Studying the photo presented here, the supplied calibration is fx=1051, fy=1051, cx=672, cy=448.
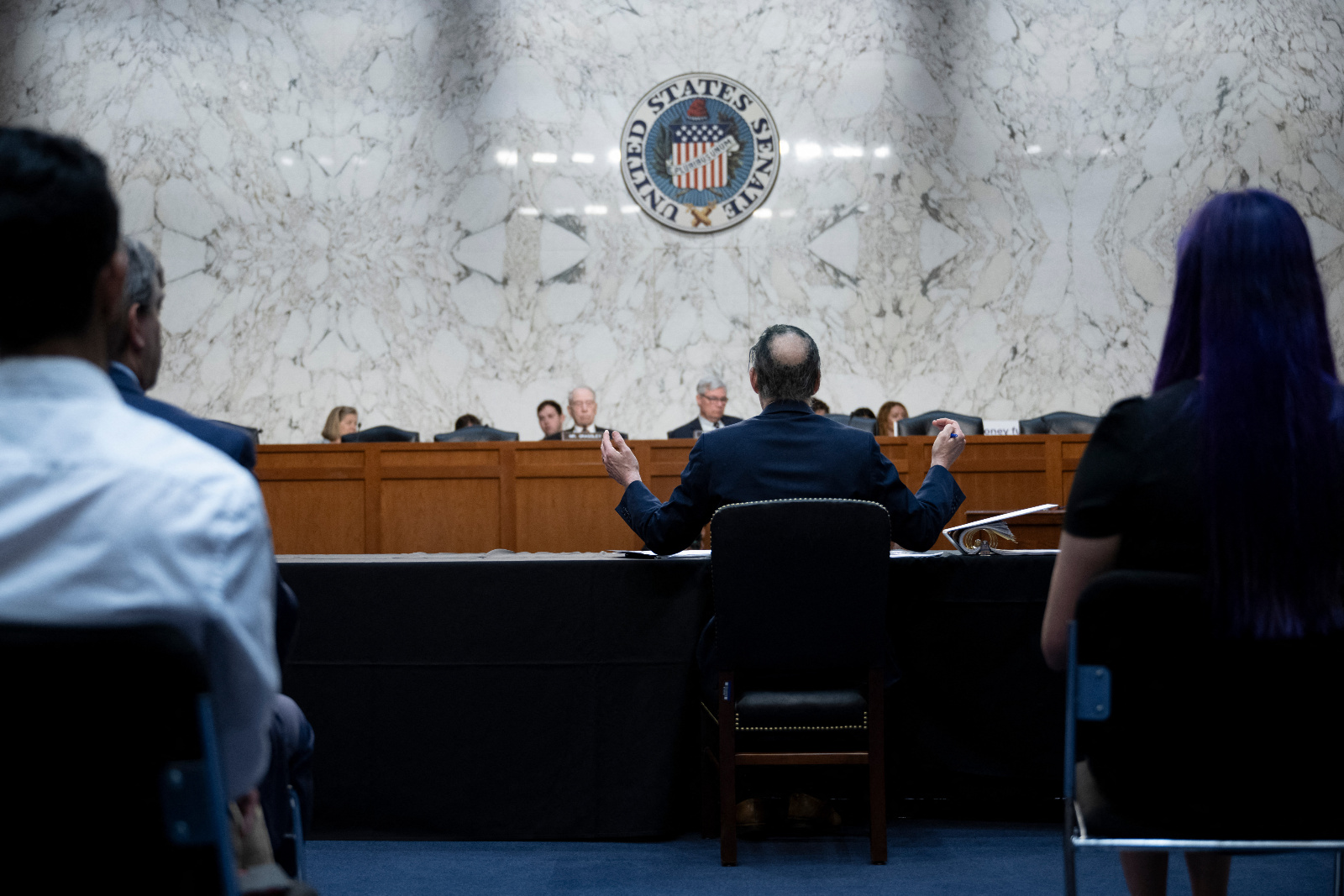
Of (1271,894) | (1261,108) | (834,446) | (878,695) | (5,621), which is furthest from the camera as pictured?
(1261,108)

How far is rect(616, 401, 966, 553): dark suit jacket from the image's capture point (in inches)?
110

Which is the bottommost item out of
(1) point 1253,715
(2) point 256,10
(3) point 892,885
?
(3) point 892,885

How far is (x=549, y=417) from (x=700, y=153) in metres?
2.82

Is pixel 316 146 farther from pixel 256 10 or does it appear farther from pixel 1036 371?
pixel 1036 371

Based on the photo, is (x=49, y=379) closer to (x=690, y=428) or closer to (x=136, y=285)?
(x=136, y=285)

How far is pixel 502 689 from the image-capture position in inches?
111

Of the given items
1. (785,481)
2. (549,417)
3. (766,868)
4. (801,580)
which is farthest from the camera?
(549,417)

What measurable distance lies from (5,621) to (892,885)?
211 centimetres

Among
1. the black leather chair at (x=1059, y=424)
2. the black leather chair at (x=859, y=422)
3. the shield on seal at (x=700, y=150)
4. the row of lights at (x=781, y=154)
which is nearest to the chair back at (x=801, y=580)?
the black leather chair at (x=859, y=422)

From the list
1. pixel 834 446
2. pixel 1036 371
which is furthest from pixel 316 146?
pixel 834 446

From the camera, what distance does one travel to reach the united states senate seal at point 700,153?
9.35 meters

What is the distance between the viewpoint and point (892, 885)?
96.8 inches

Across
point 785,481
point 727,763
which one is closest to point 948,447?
point 785,481

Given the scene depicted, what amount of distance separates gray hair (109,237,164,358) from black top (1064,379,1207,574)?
130 centimetres
